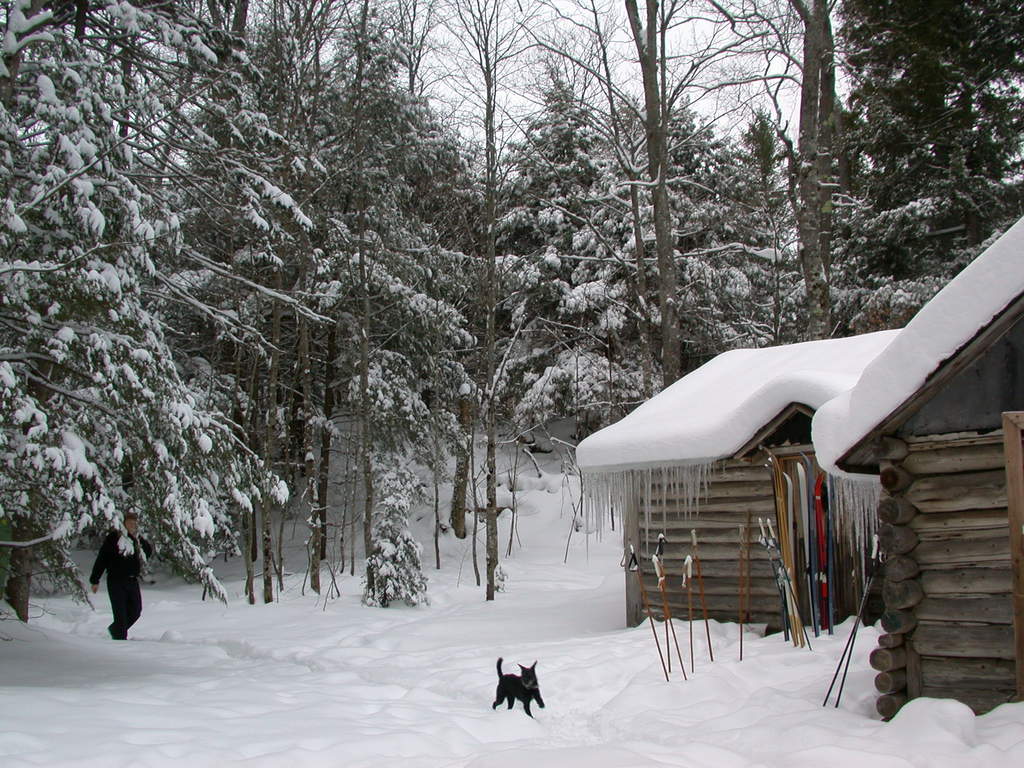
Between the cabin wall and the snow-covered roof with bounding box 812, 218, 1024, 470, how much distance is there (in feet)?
1.02

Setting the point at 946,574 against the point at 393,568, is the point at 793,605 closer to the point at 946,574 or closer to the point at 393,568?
the point at 946,574

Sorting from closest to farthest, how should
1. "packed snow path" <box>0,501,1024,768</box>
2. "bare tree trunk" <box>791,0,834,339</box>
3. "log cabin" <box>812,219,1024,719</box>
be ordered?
"packed snow path" <box>0,501,1024,768</box> < "log cabin" <box>812,219,1024,719</box> < "bare tree trunk" <box>791,0,834,339</box>

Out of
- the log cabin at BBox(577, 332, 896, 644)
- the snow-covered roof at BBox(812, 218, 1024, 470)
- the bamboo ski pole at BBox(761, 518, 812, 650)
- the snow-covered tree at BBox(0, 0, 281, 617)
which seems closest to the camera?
the snow-covered roof at BBox(812, 218, 1024, 470)

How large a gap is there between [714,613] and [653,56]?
10.6 m

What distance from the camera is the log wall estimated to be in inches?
368

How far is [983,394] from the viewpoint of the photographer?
515 centimetres

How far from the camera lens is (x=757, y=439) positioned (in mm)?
9164

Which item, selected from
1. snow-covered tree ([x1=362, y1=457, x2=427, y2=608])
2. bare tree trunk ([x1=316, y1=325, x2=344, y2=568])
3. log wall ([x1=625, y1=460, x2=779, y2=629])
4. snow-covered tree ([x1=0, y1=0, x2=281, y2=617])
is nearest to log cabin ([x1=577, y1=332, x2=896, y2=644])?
log wall ([x1=625, y1=460, x2=779, y2=629])

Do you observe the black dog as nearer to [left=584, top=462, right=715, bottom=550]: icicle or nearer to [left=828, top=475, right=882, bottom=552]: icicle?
[left=828, top=475, right=882, bottom=552]: icicle

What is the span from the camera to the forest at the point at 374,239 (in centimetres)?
662

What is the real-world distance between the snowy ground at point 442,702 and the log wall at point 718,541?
0.51m

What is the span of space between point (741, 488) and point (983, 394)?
453cm

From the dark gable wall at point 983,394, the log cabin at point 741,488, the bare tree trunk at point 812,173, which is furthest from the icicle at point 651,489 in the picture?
the dark gable wall at point 983,394

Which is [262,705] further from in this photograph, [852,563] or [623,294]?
[623,294]
